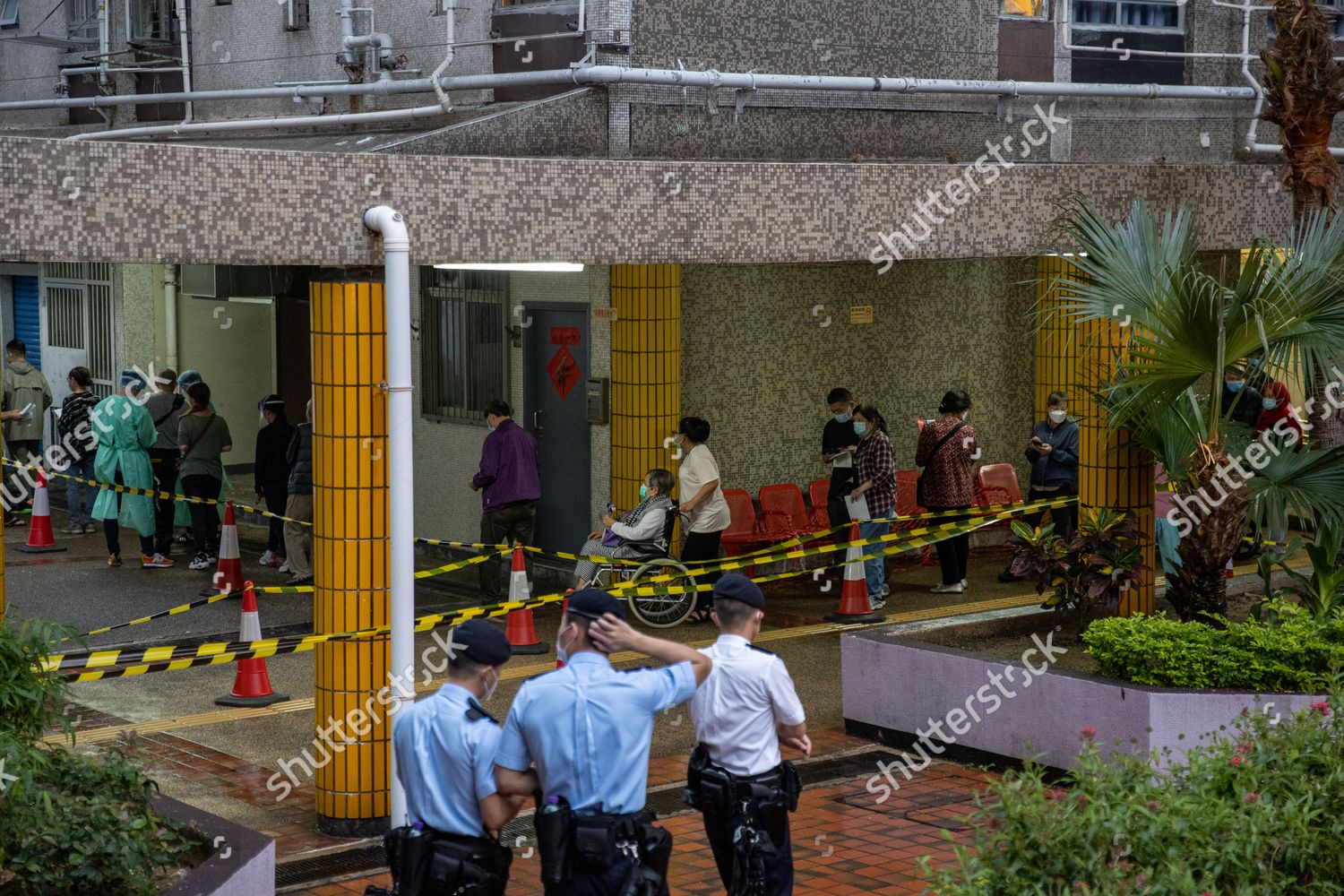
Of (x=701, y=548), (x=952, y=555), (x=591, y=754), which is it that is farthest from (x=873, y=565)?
(x=591, y=754)

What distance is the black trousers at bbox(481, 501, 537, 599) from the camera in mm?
13727

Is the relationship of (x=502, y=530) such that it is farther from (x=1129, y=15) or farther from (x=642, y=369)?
(x=1129, y=15)

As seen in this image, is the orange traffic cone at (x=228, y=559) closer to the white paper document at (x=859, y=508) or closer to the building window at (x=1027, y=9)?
the white paper document at (x=859, y=508)

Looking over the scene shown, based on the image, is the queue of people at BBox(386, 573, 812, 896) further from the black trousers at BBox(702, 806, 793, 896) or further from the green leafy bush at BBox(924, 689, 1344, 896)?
the green leafy bush at BBox(924, 689, 1344, 896)

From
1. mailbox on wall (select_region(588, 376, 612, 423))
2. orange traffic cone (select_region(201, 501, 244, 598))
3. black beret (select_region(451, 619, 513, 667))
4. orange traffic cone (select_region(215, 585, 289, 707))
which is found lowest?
orange traffic cone (select_region(215, 585, 289, 707))

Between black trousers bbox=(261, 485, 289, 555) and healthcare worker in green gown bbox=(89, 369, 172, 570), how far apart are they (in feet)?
3.20

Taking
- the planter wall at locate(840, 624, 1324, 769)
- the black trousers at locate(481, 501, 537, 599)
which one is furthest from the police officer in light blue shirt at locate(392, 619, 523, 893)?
the black trousers at locate(481, 501, 537, 599)

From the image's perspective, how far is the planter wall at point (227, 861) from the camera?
5.98m

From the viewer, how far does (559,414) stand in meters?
14.9

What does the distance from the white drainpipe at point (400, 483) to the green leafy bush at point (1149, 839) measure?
3475 millimetres

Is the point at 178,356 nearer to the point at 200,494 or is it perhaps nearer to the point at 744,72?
the point at 200,494

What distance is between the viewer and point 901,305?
16.1 m

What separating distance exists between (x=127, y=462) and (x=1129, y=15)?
9807 millimetres

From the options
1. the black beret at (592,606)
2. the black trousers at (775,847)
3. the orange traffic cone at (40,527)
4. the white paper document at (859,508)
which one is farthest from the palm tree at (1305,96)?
the orange traffic cone at (40,527)
